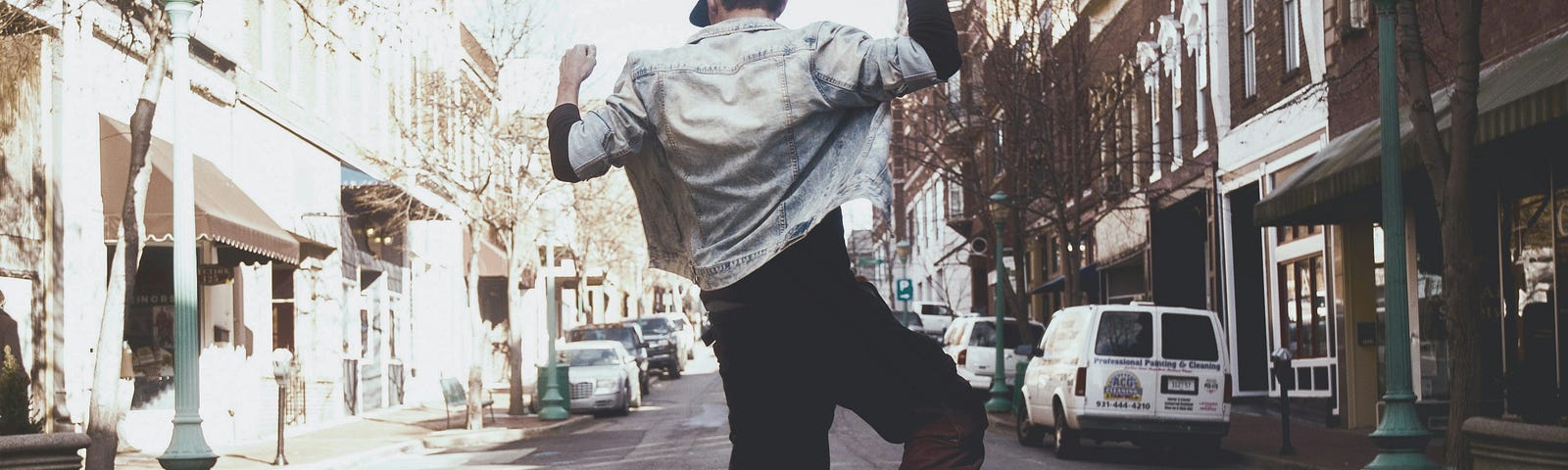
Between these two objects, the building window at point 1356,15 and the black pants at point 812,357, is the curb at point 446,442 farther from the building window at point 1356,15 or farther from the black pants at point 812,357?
the black pants at point 812,357

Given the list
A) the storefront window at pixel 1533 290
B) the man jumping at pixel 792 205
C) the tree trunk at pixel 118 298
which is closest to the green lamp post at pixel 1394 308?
the storefront window at pixel 1533 290

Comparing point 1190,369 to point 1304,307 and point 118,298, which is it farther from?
point 118,298

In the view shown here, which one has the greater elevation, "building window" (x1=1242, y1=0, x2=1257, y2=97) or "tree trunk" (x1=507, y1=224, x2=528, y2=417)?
"building window" (x1=1242, y1=0, x2=1257, y2=97)

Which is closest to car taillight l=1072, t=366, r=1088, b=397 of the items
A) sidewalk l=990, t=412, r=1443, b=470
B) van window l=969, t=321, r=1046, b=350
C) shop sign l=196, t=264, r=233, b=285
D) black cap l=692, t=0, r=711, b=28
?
sidewalk l=990, t=412, r=1443, b=470

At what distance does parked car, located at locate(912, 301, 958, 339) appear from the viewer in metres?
44.4

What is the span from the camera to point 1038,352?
18.9 meters

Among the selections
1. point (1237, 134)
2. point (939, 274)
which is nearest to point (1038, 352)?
point (1237, 134)

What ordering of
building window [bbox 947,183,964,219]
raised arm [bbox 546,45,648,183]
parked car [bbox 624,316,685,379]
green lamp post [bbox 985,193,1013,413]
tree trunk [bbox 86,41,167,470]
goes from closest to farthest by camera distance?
raised arm [bbox 546,45,648,183], tree trunk [bbox 86,41,167,470], green lamp post [bbox 985,193,1013,413], parked car [bbox 624,316,685,379], building window [bbox 947,183,964,219]

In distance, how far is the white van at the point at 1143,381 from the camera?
16.5 metres

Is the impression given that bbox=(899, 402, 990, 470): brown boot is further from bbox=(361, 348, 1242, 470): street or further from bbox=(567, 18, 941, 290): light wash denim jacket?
bbox=(361, 348, 1242, 470): street

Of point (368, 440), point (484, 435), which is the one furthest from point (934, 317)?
point (368, 440)

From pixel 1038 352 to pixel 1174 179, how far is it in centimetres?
1239

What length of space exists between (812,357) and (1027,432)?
1625 centimetres

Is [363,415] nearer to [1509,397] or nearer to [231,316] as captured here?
[231,316]
